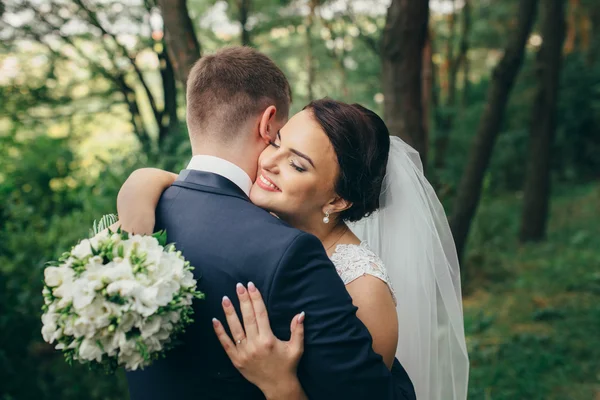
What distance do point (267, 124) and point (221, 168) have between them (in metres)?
0.30

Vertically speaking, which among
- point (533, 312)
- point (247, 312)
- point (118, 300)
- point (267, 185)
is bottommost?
point (533, 312)

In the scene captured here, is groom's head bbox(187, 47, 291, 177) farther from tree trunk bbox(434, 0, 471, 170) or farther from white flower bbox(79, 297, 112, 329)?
tree trunk bbox(434, 0, 471, 170)

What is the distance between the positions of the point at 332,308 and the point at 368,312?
1.28ft

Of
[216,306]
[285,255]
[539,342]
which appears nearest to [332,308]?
[285,255]

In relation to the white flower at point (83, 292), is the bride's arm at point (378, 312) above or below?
below

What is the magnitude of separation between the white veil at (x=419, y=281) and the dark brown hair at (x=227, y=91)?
0.78 metres

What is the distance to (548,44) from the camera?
1003cm

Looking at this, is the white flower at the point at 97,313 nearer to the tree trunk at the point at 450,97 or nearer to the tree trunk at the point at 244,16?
the tree trunk at the point at 244,16

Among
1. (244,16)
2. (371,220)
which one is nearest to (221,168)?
(371,220)

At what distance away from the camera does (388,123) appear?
403cm

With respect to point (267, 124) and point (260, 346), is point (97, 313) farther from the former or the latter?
point (267, 124)

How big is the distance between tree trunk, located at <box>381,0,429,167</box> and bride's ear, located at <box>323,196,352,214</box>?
5.85ft

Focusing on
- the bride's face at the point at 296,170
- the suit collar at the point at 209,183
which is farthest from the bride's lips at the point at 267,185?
the suit collar at the point at 209,183

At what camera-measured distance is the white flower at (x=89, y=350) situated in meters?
1.59
